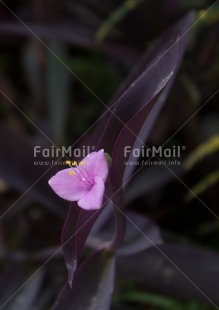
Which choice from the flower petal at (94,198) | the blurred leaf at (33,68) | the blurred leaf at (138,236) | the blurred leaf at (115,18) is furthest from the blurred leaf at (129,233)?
the blurred leaf at (33,68)

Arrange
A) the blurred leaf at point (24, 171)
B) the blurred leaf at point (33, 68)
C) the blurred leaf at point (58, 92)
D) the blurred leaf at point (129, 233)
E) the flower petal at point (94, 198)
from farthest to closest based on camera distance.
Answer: the blurred leaf at point (33, 68), the blurred leaf at point (58, 92), the blurred leaf at point (24, 171), the blurred leaf at point (129, 233), the flower petal at point (94, 198)

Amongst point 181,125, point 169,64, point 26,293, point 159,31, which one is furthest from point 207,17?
point 26,293

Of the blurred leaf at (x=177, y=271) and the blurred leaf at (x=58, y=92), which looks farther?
the blurred leaf at (x=58, y=92)

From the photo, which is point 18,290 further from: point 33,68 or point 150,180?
point 33,68

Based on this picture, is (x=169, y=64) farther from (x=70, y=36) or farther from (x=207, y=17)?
(x=70, y=36)

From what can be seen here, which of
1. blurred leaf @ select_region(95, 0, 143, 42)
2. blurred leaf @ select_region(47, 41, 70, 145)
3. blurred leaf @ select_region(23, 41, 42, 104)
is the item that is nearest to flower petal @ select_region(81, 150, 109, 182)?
blurred leaf @ select_region(95, 0, 143, 42)

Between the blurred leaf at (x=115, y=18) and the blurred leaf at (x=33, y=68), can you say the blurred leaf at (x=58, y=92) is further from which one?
the blurred leaf at (x=115, y=18)
